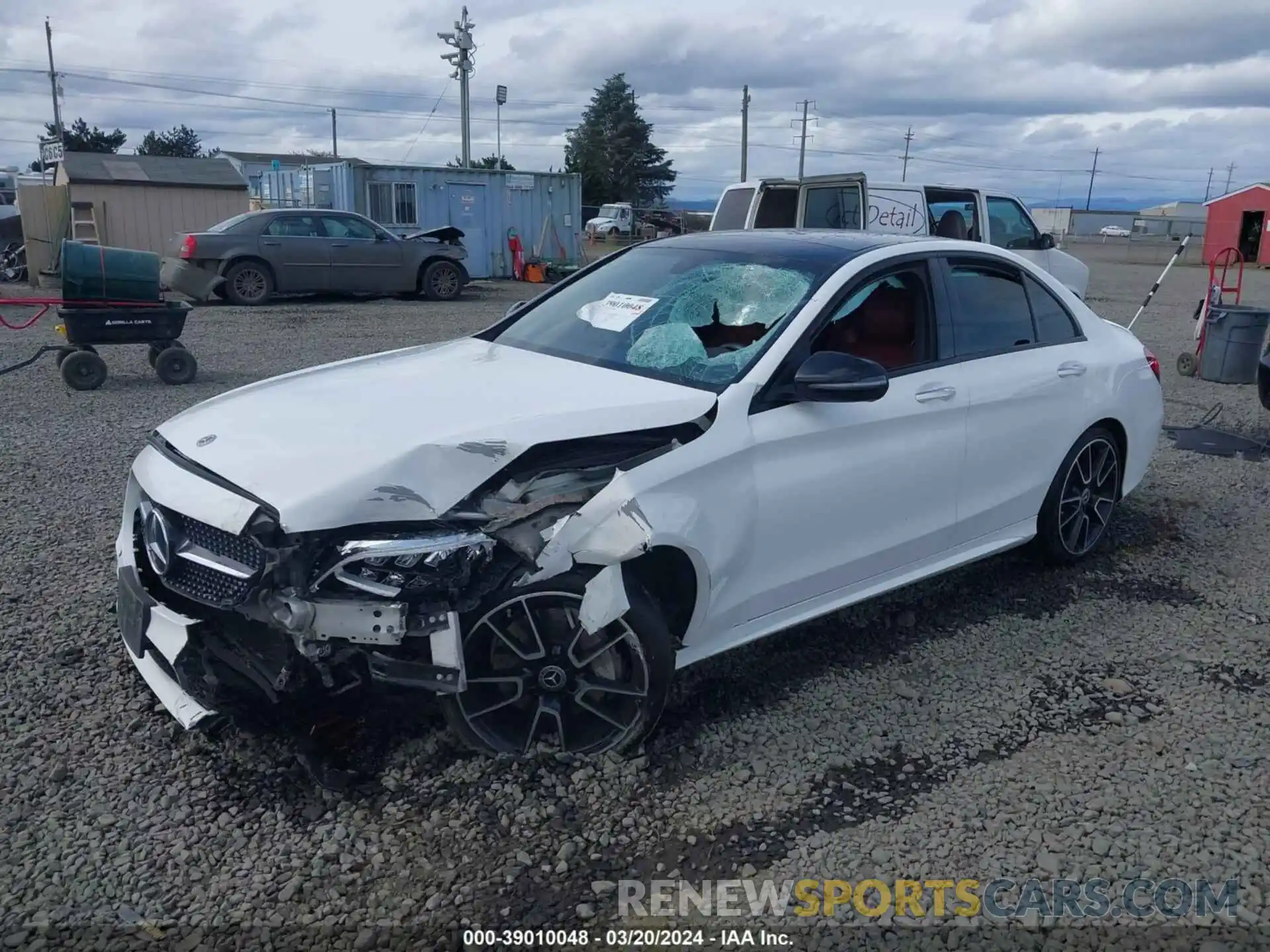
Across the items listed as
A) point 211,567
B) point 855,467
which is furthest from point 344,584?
point 855,467

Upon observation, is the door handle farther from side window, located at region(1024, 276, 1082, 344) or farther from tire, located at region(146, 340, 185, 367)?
tire, located at region(146, 340, 185, 367)

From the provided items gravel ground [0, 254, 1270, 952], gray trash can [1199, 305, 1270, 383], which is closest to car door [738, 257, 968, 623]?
gravel ground [0, 254, 1270, 952]

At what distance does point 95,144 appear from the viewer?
6494 cm

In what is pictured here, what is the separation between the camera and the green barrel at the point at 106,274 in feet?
29.9

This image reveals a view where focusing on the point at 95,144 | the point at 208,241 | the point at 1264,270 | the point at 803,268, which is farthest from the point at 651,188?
the point at 803,268

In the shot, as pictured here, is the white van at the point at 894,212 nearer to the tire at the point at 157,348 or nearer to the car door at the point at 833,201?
the car door at the point at 833,201

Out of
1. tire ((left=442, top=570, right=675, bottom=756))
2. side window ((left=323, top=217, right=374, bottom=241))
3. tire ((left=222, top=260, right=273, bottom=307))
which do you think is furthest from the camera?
side window ((left=323, top=217, right=374, bottom=241))

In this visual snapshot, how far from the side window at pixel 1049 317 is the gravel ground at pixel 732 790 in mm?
1206

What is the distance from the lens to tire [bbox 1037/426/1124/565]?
492 cm

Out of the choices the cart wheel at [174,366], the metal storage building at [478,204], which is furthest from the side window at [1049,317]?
the metal storage building at [478,204]

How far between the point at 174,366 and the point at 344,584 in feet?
26.0

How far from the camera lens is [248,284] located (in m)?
16.7

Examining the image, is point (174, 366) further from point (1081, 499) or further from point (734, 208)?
point (1081, 499)

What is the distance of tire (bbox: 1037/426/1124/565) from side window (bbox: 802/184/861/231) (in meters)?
8.12
